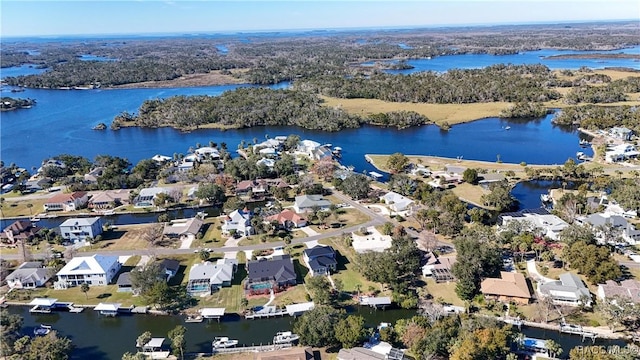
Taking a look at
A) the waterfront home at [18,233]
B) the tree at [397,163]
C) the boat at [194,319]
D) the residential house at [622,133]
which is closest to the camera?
the boat at [194,319]

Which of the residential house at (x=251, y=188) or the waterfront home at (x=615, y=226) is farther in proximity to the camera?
the residential house at (x=251, y=188)

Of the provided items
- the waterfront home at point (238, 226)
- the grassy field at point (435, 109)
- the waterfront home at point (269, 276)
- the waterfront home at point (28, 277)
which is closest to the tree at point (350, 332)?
the waterfront home at point (269, 276)

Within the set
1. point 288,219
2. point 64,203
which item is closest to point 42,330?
point 288,219

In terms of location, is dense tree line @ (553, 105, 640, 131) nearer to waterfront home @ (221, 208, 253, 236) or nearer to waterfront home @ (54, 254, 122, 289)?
waterfront home @ (221, 208, 253, 236)

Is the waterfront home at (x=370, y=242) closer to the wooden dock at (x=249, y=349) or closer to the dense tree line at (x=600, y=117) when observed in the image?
the wooden dock at (x=249, y=349)

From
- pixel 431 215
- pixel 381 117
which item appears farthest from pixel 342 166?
pixel 381 117

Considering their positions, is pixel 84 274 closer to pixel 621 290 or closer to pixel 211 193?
pixel 211 193

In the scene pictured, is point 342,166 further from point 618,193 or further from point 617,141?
point 617,141
